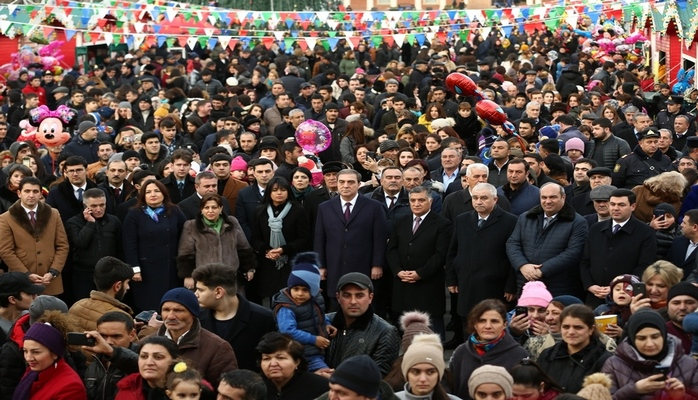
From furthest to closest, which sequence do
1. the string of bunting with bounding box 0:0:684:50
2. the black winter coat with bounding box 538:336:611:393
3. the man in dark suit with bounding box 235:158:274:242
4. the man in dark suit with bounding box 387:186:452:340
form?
1. the string of bunting with bounding box 0:0:684:50
2. the man in dark suit with bounding box 235:158:274:242
3. the man in dark suit with bounding box 387:186:452:340
4. the black winter coat with bounding box 538:336:611:393

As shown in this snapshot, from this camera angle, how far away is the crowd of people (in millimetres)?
7508

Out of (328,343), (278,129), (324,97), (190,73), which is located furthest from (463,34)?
(328,343)

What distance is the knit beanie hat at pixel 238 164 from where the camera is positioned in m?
13.7

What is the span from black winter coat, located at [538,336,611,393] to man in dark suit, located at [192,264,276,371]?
74.7 inches

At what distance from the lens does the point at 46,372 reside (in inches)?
300

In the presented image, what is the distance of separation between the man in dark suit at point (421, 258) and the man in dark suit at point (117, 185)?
282 centimetres

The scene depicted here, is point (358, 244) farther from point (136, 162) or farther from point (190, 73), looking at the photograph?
point (190, 73)

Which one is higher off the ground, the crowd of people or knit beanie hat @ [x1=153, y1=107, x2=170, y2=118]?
the crowd of people

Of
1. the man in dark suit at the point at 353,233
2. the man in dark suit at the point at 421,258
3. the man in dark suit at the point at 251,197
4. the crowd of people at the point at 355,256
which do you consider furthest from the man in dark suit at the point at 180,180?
the man in dark suit at the point at 421,258

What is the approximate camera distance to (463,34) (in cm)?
3222

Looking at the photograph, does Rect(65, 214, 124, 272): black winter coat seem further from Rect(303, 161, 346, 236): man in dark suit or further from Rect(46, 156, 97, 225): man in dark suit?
Rect(303, 161, 346, 236): man in dark suit

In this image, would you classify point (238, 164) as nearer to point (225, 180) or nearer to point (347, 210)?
point (225, 180)

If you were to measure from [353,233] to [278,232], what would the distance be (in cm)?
73

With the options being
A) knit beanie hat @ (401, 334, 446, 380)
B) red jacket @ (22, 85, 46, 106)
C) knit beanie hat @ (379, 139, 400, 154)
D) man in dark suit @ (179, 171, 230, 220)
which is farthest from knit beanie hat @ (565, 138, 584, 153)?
red jacket @ (22, 85, 46, 106)
